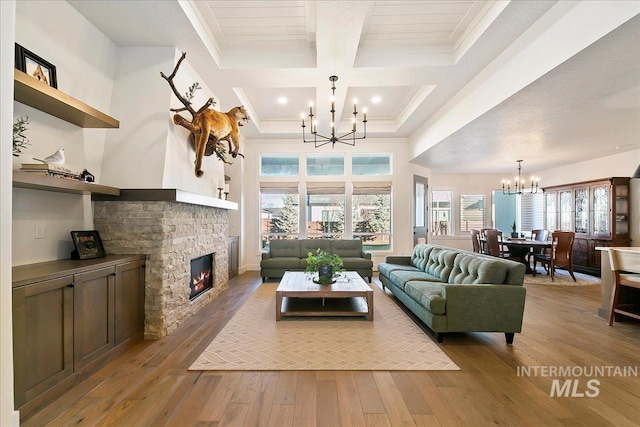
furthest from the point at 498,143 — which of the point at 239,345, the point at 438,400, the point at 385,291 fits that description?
the point at 239,345

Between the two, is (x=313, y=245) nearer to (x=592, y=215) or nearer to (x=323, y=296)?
(x=323, y=296)

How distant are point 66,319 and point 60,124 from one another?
6.03ft

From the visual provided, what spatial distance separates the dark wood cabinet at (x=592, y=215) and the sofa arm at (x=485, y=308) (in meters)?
5.58

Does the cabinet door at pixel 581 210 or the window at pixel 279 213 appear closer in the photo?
the cabinet door at pixel 581 210

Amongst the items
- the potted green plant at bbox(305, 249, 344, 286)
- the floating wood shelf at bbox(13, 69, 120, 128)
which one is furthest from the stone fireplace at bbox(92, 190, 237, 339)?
the potted green plant at bbox(305, 249, 344, 286)

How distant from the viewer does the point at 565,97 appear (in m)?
3.58

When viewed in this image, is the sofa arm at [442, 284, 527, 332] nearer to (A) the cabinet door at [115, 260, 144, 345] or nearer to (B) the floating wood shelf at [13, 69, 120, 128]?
(A) the cabinet door at [115, 260, 144, 345]

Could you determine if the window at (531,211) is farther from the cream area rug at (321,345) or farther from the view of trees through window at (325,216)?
the cream area rug at (321,345)

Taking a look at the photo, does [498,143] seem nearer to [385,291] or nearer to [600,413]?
Result: [385,291]

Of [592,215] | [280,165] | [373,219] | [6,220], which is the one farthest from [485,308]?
[592,215]

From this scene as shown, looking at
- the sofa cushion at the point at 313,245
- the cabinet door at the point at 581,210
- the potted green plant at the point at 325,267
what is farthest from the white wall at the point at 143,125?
the cabinet door at the point at 581,210

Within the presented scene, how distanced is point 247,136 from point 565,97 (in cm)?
598

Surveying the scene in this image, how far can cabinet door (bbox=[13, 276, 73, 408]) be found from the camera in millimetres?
1896

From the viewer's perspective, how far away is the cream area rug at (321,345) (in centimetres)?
261
